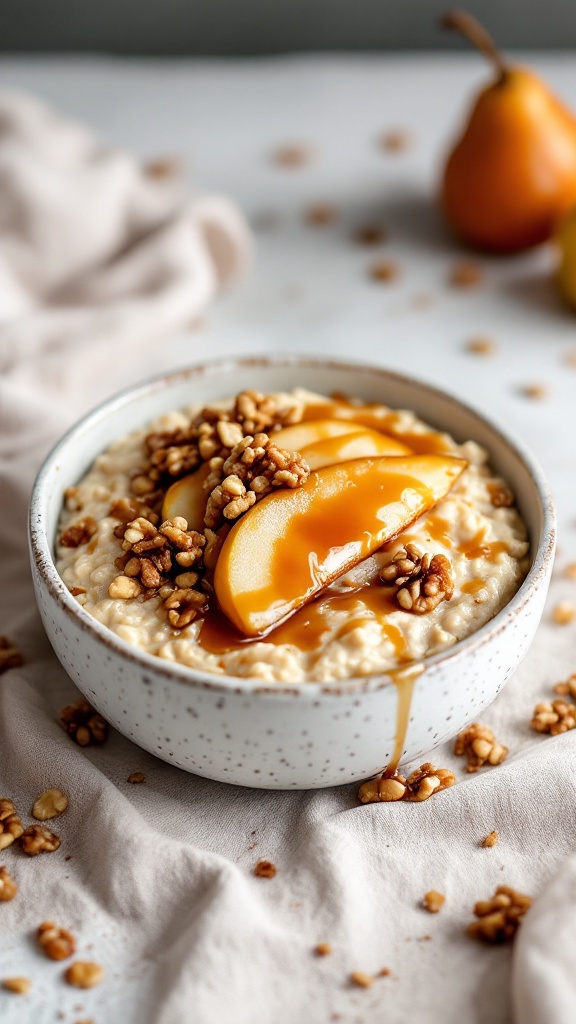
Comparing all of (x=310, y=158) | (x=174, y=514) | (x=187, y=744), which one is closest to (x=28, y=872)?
(x=187, y=744)

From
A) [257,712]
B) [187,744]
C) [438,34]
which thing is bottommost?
[187,744]

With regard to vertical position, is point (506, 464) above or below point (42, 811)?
above

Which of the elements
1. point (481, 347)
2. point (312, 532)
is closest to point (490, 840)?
point (312, 532)

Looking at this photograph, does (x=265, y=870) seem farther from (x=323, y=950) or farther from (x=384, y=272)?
(x=384, y=272)

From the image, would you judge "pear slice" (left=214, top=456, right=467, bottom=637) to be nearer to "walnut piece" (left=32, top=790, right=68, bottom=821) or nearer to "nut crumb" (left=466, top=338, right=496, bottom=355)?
"walnut piece" (left=32, top=790, right=68, bottom=821)

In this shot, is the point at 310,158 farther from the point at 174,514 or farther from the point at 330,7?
the point at 174,514

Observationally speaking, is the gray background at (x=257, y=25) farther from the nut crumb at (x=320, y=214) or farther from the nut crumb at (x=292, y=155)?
the nut crumb at (x=320, y=214)
